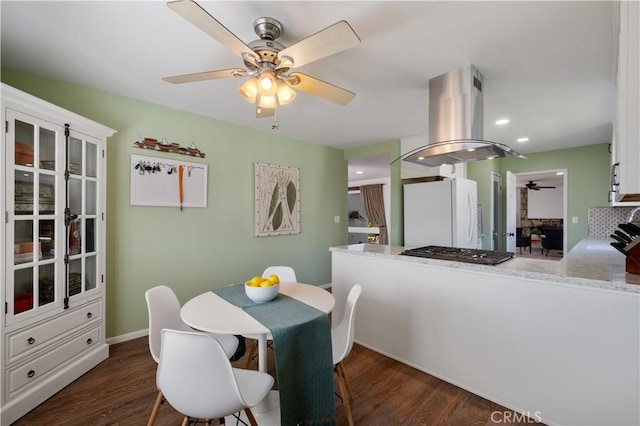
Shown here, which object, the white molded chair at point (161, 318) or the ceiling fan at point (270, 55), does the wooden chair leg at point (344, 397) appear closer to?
the white molded chair at point (161, 318)

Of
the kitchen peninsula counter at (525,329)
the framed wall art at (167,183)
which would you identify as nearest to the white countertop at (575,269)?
the kitchen peninsula counter at (525,329)

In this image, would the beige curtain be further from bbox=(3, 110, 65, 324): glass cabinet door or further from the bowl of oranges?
bbox=(3, 110, 65, 324): glass cabinet door

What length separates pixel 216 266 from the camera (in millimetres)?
3320

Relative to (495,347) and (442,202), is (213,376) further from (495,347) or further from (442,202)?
(442,202)

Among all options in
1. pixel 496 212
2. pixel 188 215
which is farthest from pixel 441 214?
pixel 188 215

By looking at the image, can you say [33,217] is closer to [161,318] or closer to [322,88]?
[161,318]

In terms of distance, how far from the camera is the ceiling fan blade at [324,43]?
4.12ft

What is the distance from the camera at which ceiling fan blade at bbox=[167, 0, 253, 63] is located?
1.11 meters

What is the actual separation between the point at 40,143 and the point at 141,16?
1.13 m

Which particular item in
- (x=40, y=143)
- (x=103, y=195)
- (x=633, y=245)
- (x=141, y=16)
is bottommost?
(x=633, y=245)

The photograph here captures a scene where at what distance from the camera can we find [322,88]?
72.3 inches

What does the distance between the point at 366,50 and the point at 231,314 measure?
1.89 meters

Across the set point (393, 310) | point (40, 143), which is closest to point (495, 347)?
point (393, 310)

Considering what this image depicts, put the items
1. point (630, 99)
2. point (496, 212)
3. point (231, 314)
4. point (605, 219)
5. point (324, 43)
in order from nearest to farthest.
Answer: point (630, 99) < point (324, 43) < point (231, 314) < point (605, 219) < point (496, 212)
